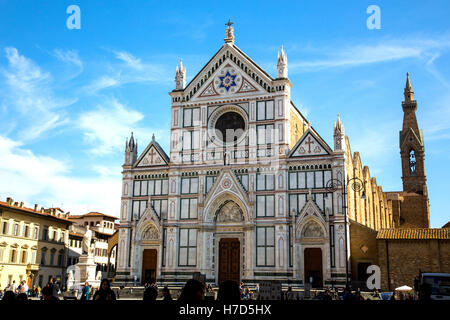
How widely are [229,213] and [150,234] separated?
7.31m

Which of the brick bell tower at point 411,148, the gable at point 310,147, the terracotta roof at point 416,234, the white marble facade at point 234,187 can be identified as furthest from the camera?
the brick bell tower at point 411,148

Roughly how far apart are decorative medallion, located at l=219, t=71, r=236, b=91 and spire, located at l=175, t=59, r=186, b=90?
3787 millimetres

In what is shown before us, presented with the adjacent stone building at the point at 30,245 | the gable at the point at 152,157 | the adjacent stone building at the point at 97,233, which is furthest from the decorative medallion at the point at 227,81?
the adjacent stone building at the point at 97,233

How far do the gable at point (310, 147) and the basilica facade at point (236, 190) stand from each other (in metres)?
0.08

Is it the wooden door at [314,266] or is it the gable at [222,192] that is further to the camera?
the gable at [222,192]

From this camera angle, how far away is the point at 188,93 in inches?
1729

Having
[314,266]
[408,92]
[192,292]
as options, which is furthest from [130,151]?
[408,92]

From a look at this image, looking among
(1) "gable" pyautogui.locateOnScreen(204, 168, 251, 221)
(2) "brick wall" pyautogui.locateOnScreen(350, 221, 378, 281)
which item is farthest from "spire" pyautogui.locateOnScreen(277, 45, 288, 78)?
(2) "brick wall" pyautogui.locateOnScreen(350, 221, 378, 281)

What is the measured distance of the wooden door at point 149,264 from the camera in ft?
137

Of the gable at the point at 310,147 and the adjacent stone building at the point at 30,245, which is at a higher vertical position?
the gable at the point at 310,147

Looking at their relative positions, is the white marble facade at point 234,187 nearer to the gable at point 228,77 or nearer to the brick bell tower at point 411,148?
the gable at point 228,77
